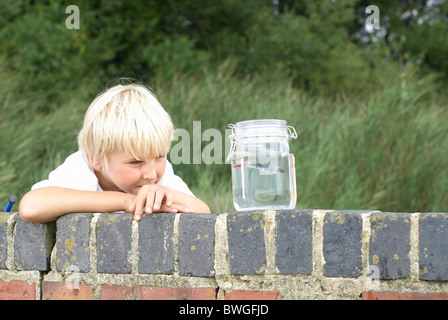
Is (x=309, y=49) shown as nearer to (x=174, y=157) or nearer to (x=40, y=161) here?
(x=174, y=157)

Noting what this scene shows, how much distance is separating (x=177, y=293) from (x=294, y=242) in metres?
0.48

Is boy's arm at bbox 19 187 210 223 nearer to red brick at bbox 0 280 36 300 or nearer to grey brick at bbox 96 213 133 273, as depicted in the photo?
grey brick at bbox 96 213 133 273

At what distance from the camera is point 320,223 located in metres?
1.95

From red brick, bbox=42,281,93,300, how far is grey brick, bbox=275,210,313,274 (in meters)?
0.76

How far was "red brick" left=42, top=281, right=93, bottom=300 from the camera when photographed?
2.18 meters

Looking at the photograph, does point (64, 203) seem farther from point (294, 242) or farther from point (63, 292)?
point (294, 242)

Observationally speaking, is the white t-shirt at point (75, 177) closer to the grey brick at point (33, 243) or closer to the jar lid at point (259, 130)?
the grey brick at point (33, 243)

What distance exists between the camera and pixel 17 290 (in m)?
2.29

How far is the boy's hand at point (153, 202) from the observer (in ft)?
6.81

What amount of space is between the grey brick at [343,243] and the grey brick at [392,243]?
5cm

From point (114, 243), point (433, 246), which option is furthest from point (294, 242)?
point (114, 243)

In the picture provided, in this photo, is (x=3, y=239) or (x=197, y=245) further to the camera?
(x=3, y=239)

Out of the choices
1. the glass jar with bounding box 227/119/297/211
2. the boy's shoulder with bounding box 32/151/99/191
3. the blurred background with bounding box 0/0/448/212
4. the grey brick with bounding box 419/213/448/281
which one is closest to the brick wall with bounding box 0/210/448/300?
the grey brick with bounding box 419/213/448/281

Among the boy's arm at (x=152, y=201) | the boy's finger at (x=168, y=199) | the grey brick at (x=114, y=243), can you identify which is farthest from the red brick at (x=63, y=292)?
the boy's finger at (x=168, y=199)
